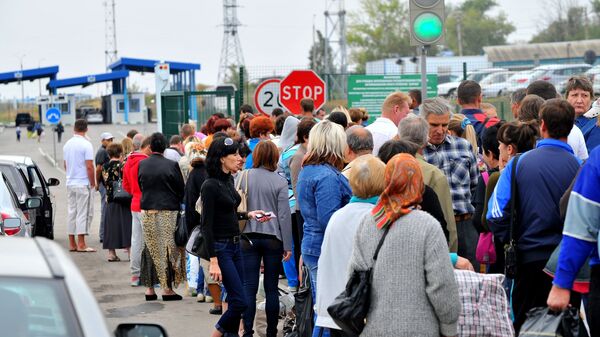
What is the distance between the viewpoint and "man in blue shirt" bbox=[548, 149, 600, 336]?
565 cm

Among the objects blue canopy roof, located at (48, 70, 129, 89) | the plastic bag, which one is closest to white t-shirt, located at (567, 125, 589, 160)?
the plastic bag

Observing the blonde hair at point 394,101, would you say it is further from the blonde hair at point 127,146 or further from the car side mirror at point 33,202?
the blonde hair at point 127,146

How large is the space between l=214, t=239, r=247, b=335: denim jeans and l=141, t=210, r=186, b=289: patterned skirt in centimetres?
335

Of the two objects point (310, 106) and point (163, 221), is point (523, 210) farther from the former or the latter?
point (310, 106)

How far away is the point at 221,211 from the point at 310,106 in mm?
4991

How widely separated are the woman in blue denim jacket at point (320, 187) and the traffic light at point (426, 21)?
2.98 m

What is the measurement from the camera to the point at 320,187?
8016 millimetres

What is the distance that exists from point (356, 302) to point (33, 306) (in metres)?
2.12

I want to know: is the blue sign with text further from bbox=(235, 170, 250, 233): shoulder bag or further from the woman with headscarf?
the woman with headscarf

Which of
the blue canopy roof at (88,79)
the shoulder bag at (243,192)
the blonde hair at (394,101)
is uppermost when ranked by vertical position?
the blue canopy roof at (88,79)

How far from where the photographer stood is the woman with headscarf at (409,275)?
18.1 feet

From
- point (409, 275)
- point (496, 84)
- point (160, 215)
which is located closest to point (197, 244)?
point (160, 215)

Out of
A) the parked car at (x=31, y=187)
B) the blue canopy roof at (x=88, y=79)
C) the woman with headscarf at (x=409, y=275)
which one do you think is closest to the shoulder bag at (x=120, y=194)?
the parked car at (x=31, y=187)

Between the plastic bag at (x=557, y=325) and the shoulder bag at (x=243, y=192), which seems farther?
the shoulder bag at (x=243, y=192)
